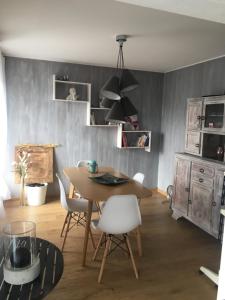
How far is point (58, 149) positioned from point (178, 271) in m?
2.78

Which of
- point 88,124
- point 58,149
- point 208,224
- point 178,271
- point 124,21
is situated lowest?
point 178,271

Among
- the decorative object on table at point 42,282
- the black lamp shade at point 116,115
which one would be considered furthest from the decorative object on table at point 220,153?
the decorative object on table at point 42,282

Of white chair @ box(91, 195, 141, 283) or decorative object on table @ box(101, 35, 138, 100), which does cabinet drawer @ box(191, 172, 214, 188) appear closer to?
white chair @ box(91, 195, 141, 283)

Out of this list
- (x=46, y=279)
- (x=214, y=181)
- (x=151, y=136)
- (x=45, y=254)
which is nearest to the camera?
(x=46, y=279)

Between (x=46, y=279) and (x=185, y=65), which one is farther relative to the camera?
(x=185, y=65)

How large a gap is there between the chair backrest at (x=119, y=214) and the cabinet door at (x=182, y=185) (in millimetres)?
1502

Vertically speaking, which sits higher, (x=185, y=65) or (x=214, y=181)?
(x=185, y=65)

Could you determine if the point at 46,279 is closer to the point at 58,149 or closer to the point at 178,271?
the point at 178,271

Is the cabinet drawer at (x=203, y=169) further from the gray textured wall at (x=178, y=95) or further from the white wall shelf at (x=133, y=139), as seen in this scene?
the white wall shelf at (x=133, y=139)

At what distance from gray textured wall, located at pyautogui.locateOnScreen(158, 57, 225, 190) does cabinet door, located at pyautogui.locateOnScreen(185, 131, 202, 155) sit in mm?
580

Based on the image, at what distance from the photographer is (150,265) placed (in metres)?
2.57

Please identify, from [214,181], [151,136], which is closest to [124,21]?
[214,181]

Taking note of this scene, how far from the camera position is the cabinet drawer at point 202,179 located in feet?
10.2

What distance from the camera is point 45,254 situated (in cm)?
160
